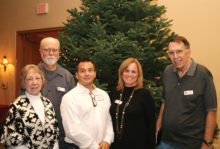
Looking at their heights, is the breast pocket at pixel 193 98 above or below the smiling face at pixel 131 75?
below

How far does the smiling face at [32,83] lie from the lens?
→ 2252 mm

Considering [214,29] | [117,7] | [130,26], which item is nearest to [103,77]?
[130,26]

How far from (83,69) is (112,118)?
70 cm

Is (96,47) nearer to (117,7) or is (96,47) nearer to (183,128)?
(117,7)

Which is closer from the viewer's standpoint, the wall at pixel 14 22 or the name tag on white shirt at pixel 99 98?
the name tag on white shirt at pixel 99 98

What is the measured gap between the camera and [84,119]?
2289 millimetres

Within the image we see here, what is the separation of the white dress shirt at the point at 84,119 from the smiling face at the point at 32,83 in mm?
316

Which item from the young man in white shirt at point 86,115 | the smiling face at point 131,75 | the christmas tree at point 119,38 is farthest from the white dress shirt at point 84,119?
the christmas tree at point 119,38

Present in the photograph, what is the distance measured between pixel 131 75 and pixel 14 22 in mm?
6451

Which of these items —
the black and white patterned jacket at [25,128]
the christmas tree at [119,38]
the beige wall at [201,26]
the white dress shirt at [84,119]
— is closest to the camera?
the black and white patterned jacket at [25,128]

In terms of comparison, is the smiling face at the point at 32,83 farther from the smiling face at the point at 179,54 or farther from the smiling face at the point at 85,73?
the smiling face at the point at 179,54

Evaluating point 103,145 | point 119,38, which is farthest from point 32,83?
point 119,38

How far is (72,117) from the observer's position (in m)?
2.22

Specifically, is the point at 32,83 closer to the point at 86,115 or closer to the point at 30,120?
the point at 30,120
